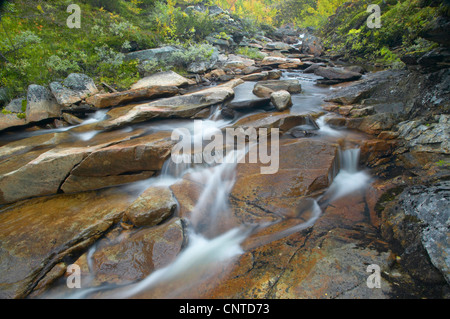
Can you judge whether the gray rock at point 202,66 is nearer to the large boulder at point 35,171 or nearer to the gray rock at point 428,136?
the large boulder at point 35,171

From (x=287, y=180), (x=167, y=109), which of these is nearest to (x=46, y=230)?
(x=287, y=180)

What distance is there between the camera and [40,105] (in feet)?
22.4

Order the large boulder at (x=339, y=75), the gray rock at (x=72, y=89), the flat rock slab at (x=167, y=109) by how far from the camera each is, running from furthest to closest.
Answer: the large boulder at (x=339, y=75) → the gray rock at (x=72, y=89) → the flat rock slab at (x=167, y=109)

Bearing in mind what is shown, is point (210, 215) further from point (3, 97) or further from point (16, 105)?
point (3, 97)

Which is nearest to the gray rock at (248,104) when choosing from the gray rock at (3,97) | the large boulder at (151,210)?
the large boulder at (151,210)

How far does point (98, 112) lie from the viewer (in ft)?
23.5

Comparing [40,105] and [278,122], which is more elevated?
[40,105]

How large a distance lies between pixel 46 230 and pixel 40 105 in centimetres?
559

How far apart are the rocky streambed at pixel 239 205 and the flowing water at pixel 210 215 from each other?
2cm

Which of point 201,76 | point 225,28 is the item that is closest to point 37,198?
point 201,76

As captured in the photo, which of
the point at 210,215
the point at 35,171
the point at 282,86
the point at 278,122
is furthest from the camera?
the point at 282,86

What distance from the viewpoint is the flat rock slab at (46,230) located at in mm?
2702

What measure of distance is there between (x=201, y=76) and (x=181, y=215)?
9.01 m

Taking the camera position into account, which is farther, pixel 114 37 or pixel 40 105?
pixel 114 37
